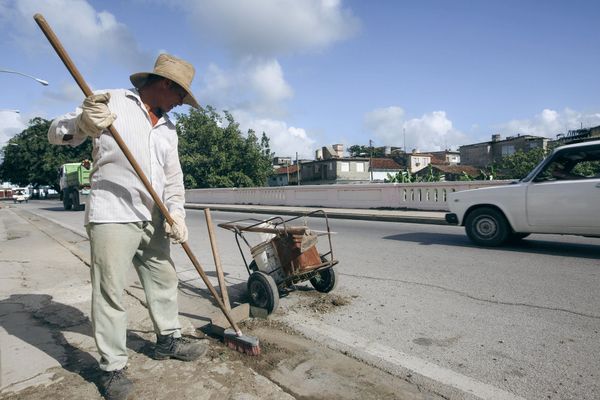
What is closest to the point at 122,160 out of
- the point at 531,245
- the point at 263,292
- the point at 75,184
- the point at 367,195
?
the point at 263,292

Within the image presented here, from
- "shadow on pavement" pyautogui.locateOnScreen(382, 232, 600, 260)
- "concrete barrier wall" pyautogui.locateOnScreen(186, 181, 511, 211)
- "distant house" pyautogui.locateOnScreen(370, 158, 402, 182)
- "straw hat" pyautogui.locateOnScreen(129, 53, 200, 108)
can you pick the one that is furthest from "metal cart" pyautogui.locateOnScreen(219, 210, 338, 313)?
"distant house" pyautogui.locateOnScreen(370, 158, 402, 182)

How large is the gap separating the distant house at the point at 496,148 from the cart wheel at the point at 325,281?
63.4 m

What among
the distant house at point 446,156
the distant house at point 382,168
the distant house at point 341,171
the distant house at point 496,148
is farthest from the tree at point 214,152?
the distant house at point 446,156

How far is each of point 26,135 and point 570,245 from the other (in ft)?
248

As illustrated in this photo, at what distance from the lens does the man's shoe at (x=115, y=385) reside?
239cm

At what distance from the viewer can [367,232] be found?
992cm

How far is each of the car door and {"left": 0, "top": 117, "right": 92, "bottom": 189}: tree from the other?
60.7m

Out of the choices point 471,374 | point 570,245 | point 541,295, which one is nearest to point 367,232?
point 570,245

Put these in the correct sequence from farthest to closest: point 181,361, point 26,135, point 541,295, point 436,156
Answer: point 436,156, point 26,135, point 541,295, point 181,361

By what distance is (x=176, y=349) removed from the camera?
2.90 meters

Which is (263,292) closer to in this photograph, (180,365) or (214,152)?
(180,365)

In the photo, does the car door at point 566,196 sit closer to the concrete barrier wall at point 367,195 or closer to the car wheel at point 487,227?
the car wheel at point 487,227

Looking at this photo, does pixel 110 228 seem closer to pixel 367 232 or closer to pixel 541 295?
pixel 541 295

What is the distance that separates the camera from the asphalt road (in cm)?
271
